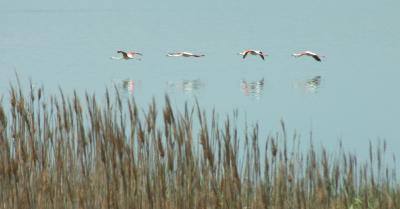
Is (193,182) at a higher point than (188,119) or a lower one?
lower

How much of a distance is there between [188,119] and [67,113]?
0.89 metres

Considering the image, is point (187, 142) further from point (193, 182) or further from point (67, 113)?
point (67, 113)

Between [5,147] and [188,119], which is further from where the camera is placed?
[5,147]

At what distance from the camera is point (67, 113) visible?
6520 mm

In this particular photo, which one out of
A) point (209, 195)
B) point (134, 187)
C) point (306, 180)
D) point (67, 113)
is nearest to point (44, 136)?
point (67, 113)

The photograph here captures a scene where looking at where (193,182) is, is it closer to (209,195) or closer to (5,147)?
(209,195)

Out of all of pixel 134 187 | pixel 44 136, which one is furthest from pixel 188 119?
pixel 44 136

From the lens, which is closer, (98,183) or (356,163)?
(98,183)

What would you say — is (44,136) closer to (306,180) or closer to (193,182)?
(193,182)

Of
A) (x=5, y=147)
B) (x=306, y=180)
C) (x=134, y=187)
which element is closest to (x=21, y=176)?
(x=5, y=147)

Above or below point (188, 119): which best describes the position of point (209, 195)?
below

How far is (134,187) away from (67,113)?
2.23ft

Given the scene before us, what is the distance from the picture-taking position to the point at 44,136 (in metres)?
6.59

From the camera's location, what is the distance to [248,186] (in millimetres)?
6242
